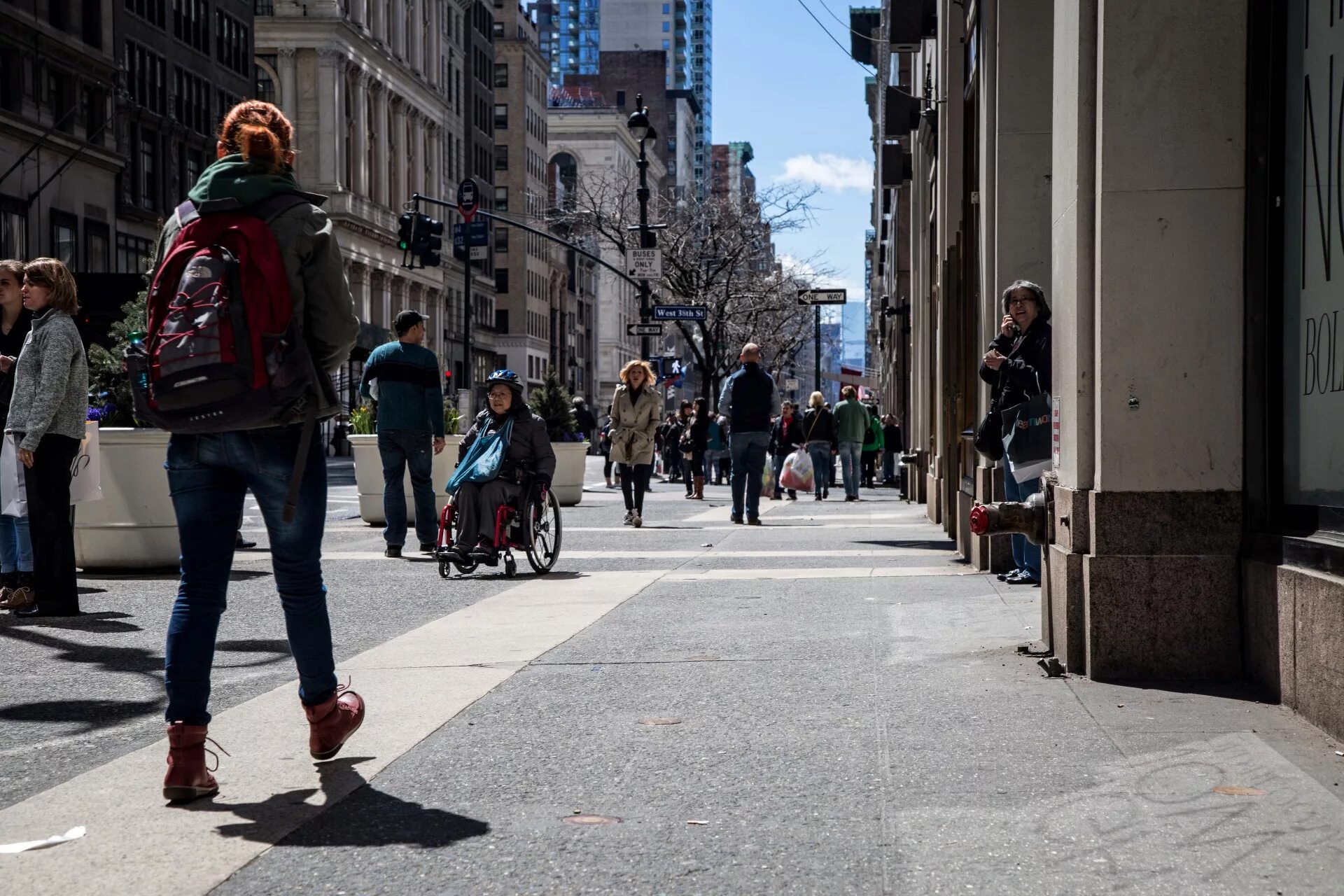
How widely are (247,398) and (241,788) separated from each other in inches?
44.0

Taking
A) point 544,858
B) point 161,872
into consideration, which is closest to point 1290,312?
point 544,858

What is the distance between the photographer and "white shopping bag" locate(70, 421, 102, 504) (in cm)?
935

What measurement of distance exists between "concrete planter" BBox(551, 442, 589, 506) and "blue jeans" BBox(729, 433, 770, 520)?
4.58m

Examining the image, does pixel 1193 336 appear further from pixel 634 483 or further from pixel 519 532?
pixel 634 483

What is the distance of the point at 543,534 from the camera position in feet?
39.3

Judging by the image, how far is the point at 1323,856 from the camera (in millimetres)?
3953

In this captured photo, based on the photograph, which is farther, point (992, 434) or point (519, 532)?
point (519, 532)

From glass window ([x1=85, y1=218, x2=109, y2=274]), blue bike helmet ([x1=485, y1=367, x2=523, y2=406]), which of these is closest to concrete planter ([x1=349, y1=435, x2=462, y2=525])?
blue bike helmet ([x1=485, y1=367, x2=523, y2=406])

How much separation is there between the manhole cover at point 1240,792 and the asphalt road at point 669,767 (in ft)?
0.05

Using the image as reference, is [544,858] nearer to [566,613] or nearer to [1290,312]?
[1290,312]

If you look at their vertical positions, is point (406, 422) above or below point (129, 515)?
above

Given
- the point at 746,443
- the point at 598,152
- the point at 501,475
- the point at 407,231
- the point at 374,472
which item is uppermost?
the point at 598,152

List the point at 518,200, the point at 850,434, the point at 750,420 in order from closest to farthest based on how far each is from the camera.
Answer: the point at 750,420
the point at 850,434
the point at 518,200

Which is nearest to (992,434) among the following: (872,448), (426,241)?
(872,448)
